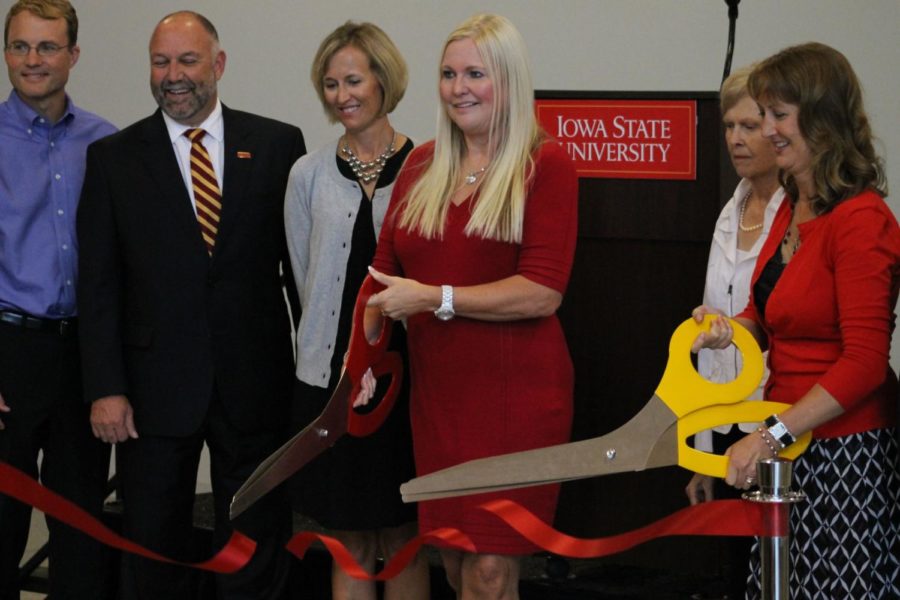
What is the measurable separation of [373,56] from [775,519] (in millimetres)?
1749

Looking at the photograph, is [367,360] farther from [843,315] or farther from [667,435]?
[843,315]

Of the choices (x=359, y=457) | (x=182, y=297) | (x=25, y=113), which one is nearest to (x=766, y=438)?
(x=359, y=457)

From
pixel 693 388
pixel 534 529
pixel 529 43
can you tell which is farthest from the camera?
pixel 529 43

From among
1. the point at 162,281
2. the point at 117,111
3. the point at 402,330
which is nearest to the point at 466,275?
the point at 402,330

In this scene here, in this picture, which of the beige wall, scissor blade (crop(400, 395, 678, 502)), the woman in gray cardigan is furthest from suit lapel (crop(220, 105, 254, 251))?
the beige wall

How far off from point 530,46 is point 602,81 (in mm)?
337

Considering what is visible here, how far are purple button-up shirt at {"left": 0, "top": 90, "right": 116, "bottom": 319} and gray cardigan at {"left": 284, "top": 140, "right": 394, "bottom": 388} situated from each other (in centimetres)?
80

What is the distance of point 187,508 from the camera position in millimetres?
4020

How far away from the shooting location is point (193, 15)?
405cm

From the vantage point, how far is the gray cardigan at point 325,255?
3.64 metres

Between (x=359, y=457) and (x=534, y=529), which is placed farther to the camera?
(x=359, y=457)

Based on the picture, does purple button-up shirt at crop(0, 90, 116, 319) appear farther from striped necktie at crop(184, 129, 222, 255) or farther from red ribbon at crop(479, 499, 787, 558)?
red ribbon at crop(479, 499, 787, 558)

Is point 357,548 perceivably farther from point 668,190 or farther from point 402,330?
point 668,190

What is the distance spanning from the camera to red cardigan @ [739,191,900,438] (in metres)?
2.68
